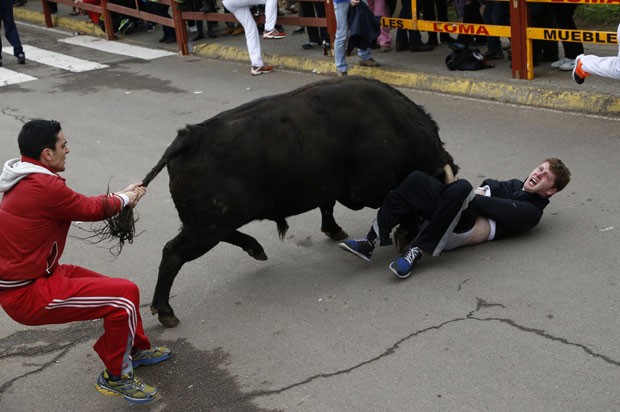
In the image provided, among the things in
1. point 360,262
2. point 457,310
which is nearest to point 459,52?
point 360,262

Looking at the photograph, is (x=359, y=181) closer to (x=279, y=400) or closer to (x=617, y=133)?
(x=279, y=400)

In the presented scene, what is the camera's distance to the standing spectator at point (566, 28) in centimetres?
966

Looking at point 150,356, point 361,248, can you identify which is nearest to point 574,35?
point 361,248

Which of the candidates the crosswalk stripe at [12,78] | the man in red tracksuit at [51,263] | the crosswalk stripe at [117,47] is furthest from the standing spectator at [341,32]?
the man in red tracksuit at [51,263]

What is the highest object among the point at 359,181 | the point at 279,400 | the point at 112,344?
the point at 359,181

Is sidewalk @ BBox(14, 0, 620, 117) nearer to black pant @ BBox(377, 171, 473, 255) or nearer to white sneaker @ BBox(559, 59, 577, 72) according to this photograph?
white sneaker @ BBox(559, 59, 577, 72)

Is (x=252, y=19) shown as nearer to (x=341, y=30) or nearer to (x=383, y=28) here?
(x=383, y=28)

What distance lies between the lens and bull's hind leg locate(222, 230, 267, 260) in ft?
20.1

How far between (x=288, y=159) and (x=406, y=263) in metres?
1.02

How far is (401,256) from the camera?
575 centimetres

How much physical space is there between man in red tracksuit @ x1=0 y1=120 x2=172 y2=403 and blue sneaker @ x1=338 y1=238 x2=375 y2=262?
1.73 meters

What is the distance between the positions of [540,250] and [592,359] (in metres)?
1.44

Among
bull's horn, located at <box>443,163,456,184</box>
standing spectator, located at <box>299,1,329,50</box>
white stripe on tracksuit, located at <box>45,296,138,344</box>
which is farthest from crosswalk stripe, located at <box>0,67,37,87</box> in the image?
white stripe on tracksuit, located at <box>45,296,138,344</box>

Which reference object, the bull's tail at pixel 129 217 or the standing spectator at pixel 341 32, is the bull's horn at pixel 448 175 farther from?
the standing spectator at pixel 341 32
